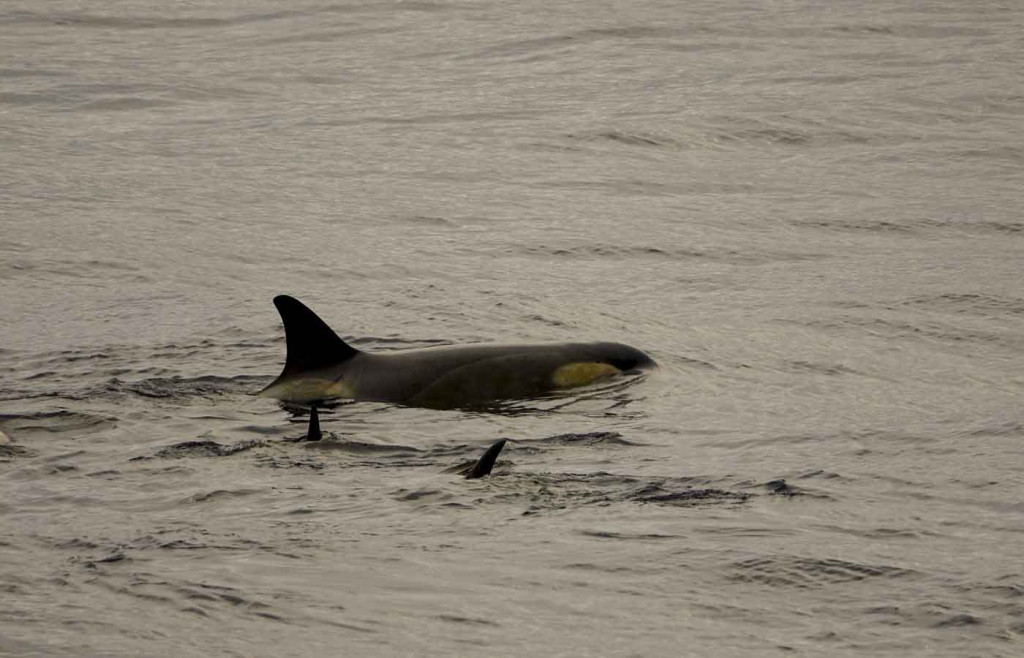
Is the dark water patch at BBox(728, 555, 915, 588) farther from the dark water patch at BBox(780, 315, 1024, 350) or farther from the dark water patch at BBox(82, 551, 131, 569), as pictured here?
the dark water patch at BBox(780, 315, 1024, 350)

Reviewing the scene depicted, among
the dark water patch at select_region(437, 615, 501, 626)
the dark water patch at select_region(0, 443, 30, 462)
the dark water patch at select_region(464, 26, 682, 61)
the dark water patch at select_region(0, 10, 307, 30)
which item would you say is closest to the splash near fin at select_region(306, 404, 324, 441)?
the dark water patch at select_region(0, 443, 30, 462)

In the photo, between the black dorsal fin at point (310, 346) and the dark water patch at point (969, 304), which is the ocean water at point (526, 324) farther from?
the black dorsal fin at point (310, 346)

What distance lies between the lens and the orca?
11109mm

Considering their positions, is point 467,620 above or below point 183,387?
above

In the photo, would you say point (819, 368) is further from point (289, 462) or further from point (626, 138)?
point (626, 138)

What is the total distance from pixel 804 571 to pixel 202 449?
3.52 metres

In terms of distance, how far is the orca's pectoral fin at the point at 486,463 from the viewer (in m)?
8.84

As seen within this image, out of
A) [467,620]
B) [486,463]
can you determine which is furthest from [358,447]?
[467,620]

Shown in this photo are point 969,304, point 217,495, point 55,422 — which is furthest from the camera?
point 969,304

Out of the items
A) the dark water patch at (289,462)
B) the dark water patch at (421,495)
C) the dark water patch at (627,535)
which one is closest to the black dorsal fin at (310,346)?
the dark water patch at (289,462)

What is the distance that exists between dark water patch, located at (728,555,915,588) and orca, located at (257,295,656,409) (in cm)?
341

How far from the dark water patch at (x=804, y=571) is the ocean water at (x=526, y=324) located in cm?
3

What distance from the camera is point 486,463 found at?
8.93 m

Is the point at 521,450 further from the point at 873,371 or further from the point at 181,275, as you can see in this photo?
the point at 181,275
